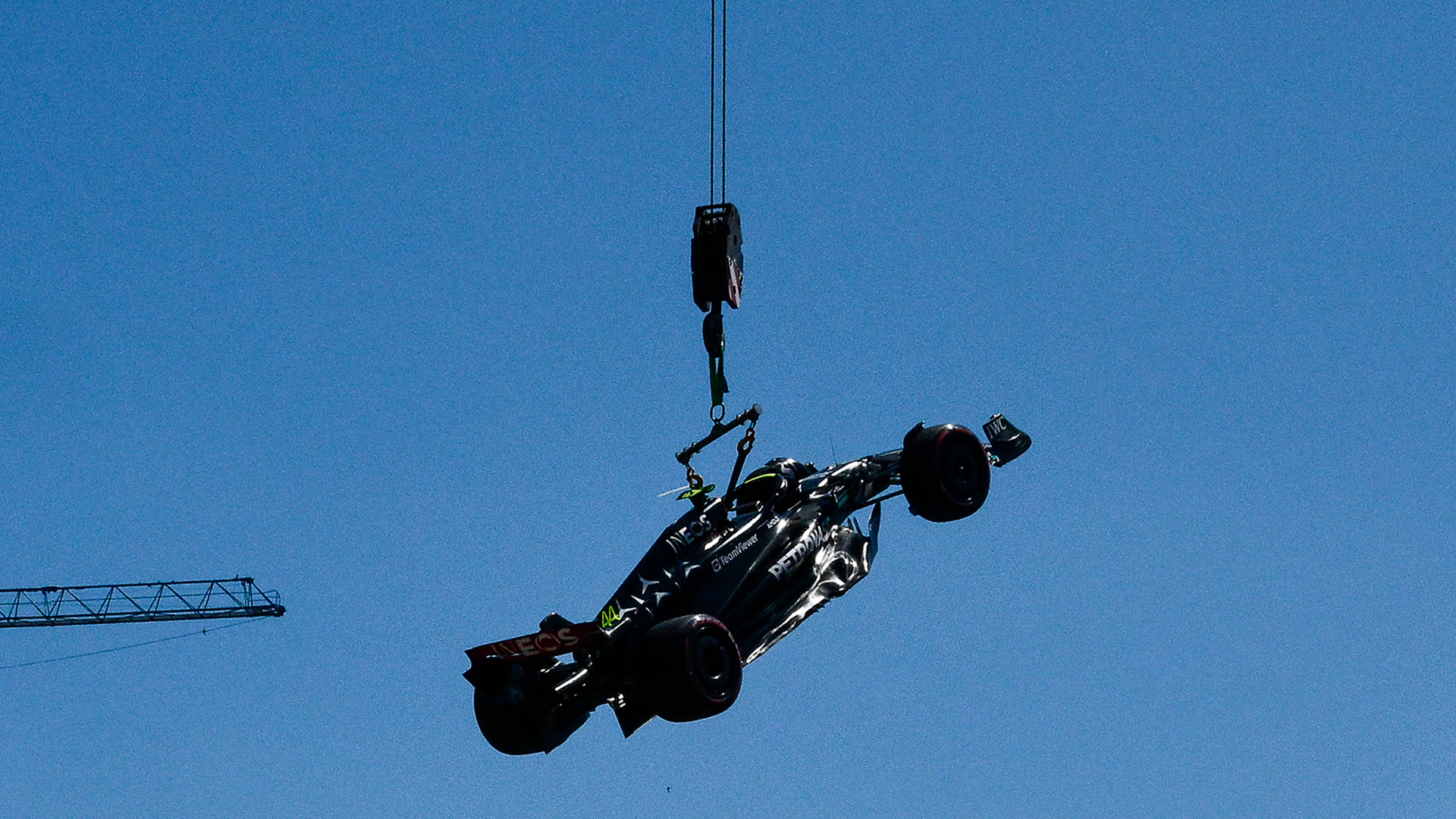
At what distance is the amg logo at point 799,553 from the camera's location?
4354 centimetres

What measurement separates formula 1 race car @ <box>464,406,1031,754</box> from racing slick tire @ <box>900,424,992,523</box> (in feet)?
0.11

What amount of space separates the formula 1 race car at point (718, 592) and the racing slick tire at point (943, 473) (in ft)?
0.11

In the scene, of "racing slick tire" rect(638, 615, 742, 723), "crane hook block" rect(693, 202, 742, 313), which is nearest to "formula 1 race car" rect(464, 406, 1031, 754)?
"racing slick tire" rect(638, 615, 742, 723)

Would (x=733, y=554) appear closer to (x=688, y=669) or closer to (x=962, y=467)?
(x=688, y=669)

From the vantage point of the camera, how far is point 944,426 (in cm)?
4709

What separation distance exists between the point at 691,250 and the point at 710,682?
9243 mm

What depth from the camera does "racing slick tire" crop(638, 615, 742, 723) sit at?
126 feet

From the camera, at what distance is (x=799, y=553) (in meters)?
44.2

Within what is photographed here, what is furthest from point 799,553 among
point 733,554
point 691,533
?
point 691,533

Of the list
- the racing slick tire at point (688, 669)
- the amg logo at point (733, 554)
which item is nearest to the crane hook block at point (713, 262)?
the amg logo at point (733, 554)

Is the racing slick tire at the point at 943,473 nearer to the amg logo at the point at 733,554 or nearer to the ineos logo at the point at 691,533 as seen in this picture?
the amg logo at the point at 733,554

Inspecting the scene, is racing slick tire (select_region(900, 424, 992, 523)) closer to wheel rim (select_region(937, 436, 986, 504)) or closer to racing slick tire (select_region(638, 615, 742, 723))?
wheel rim (select_region(937, 436, 986, 504))

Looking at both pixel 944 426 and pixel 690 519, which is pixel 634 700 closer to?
pixel 690 519

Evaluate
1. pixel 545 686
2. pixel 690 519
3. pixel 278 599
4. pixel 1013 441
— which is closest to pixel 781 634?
pixel 690 519
